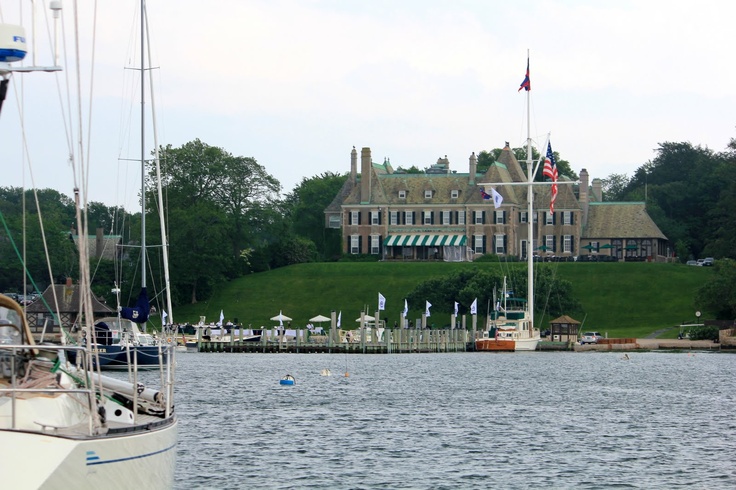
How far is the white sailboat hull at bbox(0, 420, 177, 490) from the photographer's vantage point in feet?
55.2

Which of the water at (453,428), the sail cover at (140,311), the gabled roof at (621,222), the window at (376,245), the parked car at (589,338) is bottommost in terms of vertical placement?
the water at (453,428)

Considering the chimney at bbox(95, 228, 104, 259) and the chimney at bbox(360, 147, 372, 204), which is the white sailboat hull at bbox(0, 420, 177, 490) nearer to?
the chimney at bbox(95, 228, 104, 259)

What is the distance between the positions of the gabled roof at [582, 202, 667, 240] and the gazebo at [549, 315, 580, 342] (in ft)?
174

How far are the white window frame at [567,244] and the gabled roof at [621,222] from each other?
9.69 ft

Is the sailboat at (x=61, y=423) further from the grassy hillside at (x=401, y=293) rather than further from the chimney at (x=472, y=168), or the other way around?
the chimney at (x=472, y=168)

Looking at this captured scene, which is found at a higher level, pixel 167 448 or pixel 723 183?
pixel 723 183

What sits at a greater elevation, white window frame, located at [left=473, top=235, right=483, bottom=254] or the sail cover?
white window frame, located at [left=473, top=235, right=483, bottom=254]

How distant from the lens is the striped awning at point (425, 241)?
6540 inches

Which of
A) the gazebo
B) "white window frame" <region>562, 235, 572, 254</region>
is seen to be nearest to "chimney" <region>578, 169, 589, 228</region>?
"white window frame" <region>562, 235, 572, 254</region>

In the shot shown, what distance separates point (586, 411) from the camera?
177 ft

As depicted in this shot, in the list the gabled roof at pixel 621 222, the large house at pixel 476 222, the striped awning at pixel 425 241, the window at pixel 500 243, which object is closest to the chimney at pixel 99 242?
the large house at pixel 476 222

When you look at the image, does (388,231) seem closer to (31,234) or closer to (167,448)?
(31,234)

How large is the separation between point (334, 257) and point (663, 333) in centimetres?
6066

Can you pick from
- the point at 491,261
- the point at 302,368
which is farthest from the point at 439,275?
the point at 302,368
